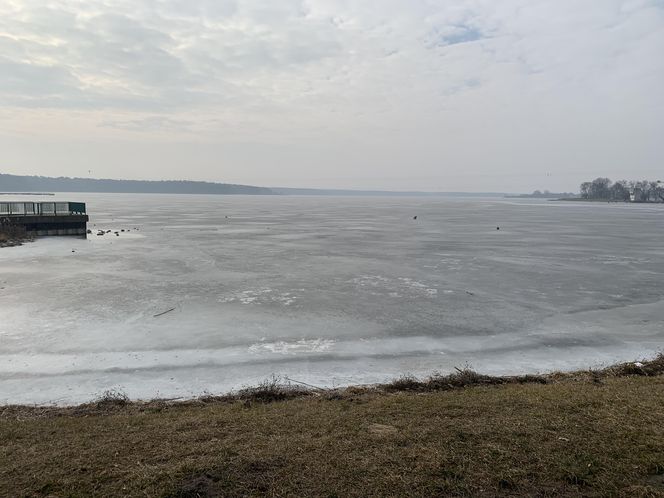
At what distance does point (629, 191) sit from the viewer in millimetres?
136875

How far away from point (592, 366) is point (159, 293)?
1080 centimetres

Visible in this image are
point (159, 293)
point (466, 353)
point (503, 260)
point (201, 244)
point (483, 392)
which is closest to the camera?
point (483, 392)

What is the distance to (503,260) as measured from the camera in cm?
2005

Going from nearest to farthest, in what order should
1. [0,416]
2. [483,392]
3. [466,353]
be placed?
[0,416] → [483,392] → [466,353]

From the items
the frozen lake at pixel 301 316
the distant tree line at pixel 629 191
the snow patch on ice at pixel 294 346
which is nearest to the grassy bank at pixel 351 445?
the frozen lake at pixel 301 316

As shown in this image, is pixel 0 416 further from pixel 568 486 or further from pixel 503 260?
pixel 503 260

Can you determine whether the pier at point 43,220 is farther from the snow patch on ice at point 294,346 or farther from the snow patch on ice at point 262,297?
the snow patch on ice at point 294,346

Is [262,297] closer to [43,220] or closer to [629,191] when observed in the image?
[43,220]

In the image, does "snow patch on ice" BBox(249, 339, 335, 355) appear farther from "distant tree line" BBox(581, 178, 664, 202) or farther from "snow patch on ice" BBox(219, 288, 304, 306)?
"distant tree line" BBox(581, 178, 664, 202)

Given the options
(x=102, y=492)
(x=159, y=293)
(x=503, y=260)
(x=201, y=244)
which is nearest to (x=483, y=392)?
(x=102, y=492)

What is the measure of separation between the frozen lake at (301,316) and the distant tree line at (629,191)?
133 meters

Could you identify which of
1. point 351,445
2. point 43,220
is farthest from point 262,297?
point 43,220

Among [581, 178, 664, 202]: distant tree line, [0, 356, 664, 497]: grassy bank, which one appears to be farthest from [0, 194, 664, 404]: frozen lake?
[581, 178, 664, 202]: distant tree line

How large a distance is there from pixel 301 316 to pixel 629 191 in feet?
505
